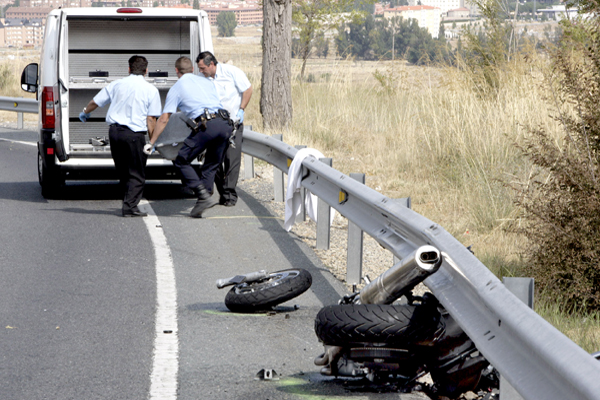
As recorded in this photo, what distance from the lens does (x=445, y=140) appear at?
1095cm

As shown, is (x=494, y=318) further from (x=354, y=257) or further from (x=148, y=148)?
(x=148, y=148)

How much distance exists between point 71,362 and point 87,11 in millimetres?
6316

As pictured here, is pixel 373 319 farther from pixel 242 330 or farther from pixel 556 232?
pixel 556 232

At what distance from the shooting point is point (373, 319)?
363 centimetres

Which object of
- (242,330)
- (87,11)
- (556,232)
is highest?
(87,11)

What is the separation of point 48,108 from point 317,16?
18.4 m

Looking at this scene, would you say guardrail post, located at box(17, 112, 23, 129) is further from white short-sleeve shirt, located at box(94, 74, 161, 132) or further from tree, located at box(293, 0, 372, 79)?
white short-sleeve shirt, located at box(94, 74, 161, 132)

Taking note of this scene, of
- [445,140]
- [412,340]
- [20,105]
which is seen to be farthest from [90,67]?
[412,340]

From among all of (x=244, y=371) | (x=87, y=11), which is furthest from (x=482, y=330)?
(x=87, y=11)

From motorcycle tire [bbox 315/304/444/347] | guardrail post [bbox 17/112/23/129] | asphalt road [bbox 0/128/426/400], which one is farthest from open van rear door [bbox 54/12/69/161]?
guardrail post [bbox 17/112/23/129]

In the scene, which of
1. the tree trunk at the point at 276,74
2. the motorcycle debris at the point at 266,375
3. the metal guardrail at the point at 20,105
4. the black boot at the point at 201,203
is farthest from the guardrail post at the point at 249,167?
the metal guardrail at the point at 20,105

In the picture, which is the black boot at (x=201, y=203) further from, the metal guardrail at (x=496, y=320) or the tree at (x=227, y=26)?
the tree at (x=227, y=26)

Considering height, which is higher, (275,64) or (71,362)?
(275,64)

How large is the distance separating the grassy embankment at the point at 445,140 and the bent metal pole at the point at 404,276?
140 cm
